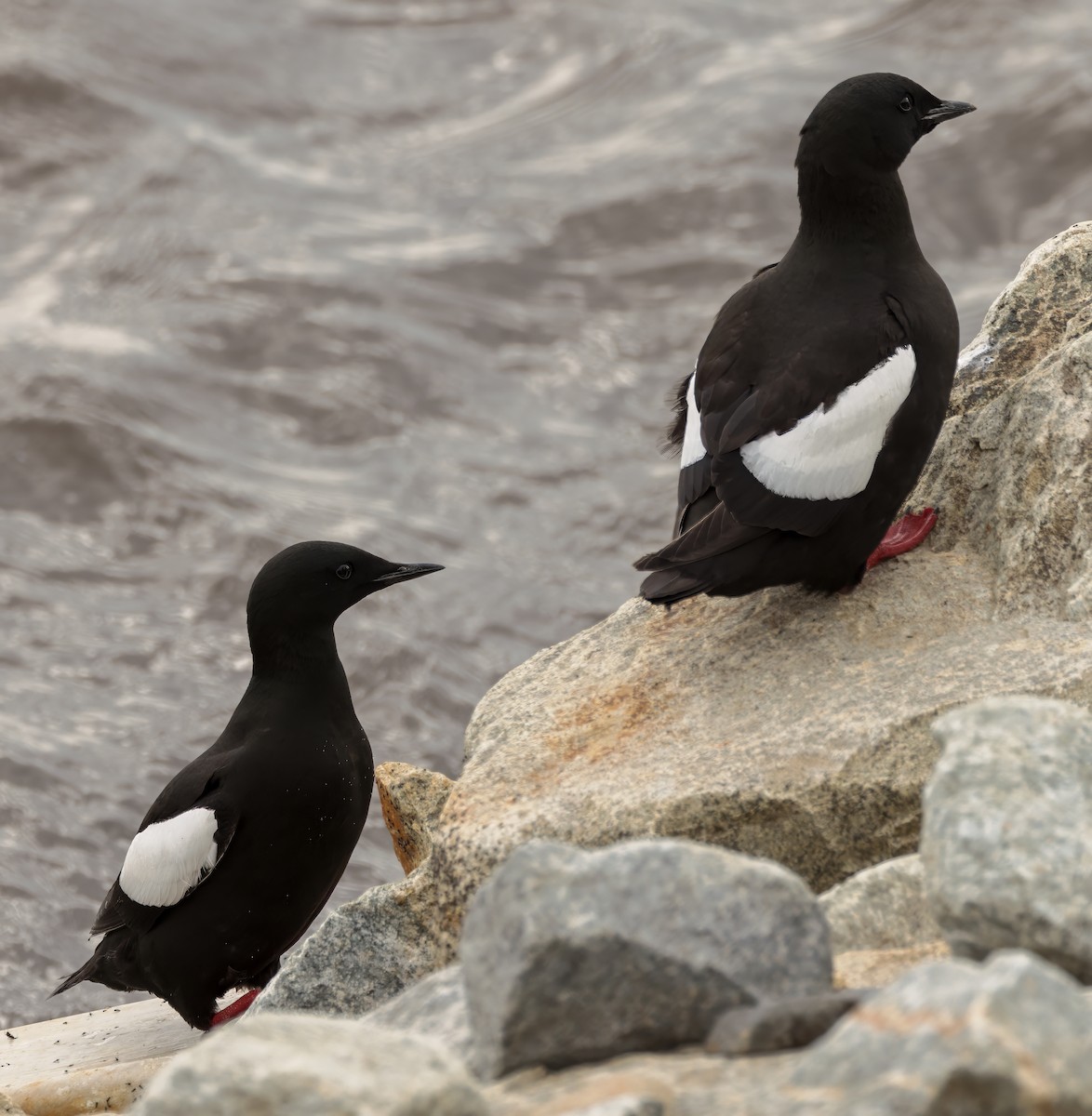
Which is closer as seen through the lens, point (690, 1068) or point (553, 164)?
point (690, 1068)

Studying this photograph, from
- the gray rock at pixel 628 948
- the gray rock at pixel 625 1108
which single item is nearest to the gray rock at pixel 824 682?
the gray rock at pixel 628 948

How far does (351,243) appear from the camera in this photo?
1494cm

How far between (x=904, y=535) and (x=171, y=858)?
8.73ft

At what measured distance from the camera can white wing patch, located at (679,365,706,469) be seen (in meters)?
5.00

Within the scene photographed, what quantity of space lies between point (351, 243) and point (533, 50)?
349cm

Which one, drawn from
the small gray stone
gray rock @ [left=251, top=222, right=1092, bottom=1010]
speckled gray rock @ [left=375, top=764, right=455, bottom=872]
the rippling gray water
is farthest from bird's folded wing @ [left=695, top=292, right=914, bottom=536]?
the rippling gray water

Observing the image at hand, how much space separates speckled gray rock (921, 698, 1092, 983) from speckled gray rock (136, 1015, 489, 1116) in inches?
35.3

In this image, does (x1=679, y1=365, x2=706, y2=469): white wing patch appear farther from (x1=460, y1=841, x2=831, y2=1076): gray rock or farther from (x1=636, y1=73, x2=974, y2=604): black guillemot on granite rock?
(x1=460, y1=841, x2=831, y2=1076): gray rock

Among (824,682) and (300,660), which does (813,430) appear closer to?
(824,682)

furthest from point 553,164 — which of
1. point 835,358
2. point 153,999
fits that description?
point 835,358

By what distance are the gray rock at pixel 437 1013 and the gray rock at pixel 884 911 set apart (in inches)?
30.3

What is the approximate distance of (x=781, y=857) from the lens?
14.7 feet

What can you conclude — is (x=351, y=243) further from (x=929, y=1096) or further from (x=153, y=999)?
(x=929, y=1096)

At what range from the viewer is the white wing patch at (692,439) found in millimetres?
5004
